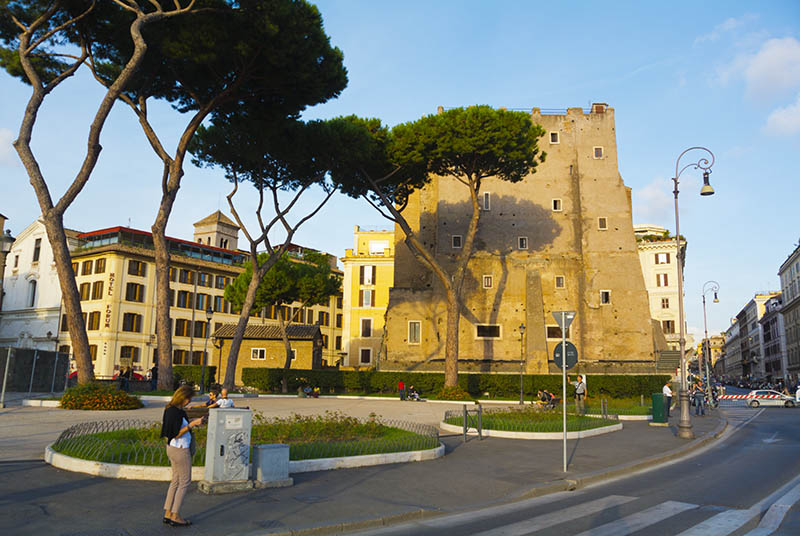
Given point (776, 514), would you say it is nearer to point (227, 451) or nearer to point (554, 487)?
point (554, 487)

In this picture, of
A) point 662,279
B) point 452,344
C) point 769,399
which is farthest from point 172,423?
point 662,279

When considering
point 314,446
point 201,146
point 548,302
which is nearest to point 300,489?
point 314,446

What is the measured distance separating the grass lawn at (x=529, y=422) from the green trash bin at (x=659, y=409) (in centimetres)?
325

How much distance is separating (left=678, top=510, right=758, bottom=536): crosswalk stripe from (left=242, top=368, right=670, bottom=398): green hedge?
2820 cm

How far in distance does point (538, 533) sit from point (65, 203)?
59.8ft

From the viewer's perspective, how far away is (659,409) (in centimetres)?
2131

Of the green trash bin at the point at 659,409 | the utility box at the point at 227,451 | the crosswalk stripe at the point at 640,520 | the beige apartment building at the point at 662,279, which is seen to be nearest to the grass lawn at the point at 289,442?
the utility box at the point at 227,451

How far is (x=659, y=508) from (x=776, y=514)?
140 cm

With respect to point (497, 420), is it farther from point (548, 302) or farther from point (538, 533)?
point (548, 302)

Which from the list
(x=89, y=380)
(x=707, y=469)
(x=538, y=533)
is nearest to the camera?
(x=538, y=533)

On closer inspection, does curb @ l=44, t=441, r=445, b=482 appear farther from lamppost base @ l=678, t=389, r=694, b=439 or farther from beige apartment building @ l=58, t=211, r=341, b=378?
beige apartment building @ l=58, t=211, r=341, b=378

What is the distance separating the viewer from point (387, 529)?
22.9ft

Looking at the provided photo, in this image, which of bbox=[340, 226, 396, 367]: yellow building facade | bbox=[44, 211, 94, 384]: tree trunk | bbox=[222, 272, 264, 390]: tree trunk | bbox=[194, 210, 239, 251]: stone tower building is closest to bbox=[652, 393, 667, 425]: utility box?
bbox=[222, 272, 264, 390]: tree trunk

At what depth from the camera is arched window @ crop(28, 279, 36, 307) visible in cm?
5788
